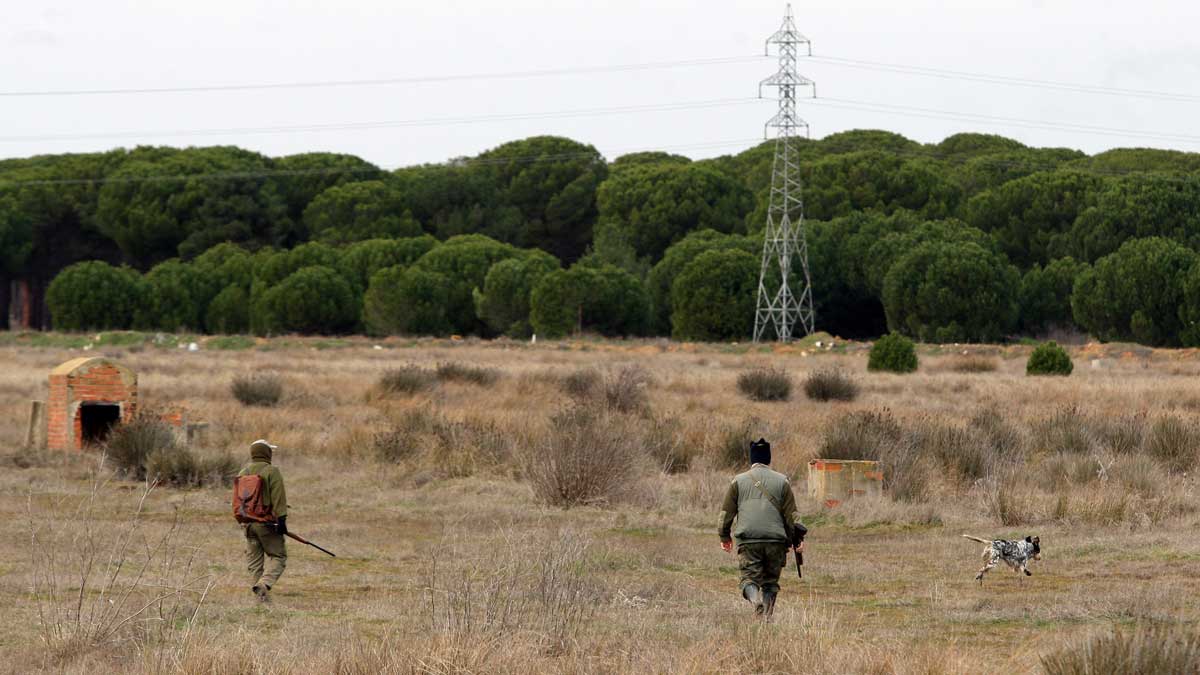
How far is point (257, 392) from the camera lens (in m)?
28.8

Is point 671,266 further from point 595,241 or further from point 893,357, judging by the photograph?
point 893,357

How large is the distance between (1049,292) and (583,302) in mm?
20716

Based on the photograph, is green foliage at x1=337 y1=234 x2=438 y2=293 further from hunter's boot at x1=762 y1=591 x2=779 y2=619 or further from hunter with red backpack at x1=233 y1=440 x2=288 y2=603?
hunter's boot at x1=762 y1=591 x2=779 y2=619

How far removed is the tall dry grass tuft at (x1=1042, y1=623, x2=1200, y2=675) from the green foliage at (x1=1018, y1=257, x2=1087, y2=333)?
62449 mm

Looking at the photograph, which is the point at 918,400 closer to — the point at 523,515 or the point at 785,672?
the point at 523,515

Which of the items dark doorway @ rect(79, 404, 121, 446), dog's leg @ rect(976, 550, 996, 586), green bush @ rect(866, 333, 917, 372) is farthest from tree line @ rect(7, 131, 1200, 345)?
dog's leg @ rect(976, 550, 996, 586)

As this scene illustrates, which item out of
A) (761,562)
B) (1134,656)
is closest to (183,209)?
(761,562)

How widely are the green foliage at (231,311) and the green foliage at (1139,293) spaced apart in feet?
127

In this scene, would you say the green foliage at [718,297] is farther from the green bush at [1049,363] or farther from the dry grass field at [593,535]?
the dry grass field at [593,535]

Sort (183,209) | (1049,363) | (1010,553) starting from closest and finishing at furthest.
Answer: (1010,553), (1049,363), (183,209)

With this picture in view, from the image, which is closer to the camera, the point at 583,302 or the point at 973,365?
the point at 973,365

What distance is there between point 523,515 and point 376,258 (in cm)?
6307

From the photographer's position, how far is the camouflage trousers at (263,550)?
11.2 m

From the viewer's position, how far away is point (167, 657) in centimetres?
800
